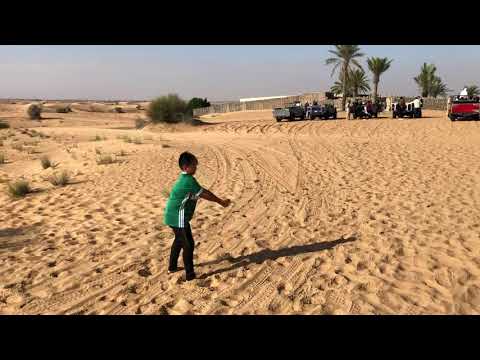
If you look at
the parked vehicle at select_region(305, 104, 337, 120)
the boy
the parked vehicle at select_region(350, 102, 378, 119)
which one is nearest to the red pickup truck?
the parked vehicle at select_region(350, 102, 378, 119)

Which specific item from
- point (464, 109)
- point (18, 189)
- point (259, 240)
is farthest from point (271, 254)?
point (464, 109)

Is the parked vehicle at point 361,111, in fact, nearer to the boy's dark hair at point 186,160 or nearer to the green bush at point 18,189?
the green bush at point 18,189

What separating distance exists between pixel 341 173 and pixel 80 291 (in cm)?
778

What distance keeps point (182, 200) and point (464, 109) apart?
916 inches

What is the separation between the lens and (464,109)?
23.0 metres

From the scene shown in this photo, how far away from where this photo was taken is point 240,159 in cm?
1290

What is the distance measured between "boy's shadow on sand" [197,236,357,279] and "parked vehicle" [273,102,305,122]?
22517mm

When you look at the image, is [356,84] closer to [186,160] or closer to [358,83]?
[358,83]

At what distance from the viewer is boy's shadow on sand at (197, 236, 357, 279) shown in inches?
193

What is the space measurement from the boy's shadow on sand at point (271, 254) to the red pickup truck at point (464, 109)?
20863mm

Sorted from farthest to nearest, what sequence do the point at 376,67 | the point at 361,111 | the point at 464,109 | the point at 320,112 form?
the point at 376,67, the point at 320,112, the point at 361,111, the point at 464,109

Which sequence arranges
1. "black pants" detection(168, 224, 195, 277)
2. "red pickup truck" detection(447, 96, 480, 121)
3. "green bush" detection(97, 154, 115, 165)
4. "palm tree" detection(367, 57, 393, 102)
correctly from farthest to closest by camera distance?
1. "palm tree" detection(367, 57, 393, 102)
2. "red pickup truck" detection(447, 96, 480, 121)
3. "green bush" detection(97, 154, 115, 165)
4. "black pants" detection(168, 224, 195, 277)

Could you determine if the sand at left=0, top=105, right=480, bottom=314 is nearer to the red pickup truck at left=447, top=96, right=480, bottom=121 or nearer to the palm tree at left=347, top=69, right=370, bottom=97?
the red pickup truck at left=447, top=96, right=480, bottom=121
